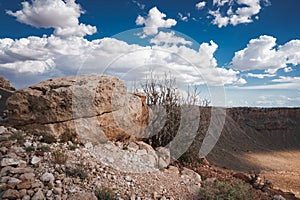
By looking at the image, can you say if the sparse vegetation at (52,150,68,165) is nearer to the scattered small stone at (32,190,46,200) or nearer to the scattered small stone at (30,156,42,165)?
the scattered small stone at (30,156,42,165)

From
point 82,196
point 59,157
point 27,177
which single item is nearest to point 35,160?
point 59,157

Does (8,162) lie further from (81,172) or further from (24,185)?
(81,172)

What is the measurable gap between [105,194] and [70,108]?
8.41 ft

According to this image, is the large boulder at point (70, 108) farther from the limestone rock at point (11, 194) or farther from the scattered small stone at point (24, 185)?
the limestone rock at point (11, 194)

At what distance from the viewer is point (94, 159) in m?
5.75

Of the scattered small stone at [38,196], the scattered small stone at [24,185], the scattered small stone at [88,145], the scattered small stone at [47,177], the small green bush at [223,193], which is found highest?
the scattered small stone at [88,145]

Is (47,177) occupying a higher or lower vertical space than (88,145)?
lower

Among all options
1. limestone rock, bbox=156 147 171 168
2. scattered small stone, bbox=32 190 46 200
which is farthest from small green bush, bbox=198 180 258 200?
scattered small stone, bbox=32 190 46 200

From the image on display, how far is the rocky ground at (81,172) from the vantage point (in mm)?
4590

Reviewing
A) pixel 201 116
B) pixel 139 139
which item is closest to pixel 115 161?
pixel 139 139

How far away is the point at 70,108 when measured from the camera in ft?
21.0

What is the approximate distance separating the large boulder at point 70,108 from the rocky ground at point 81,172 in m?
0.34

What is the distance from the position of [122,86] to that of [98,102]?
1.16 meters

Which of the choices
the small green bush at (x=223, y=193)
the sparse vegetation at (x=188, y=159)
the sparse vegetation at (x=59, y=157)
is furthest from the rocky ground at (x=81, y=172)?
the sparse vegetation at (x=188, y=159)
